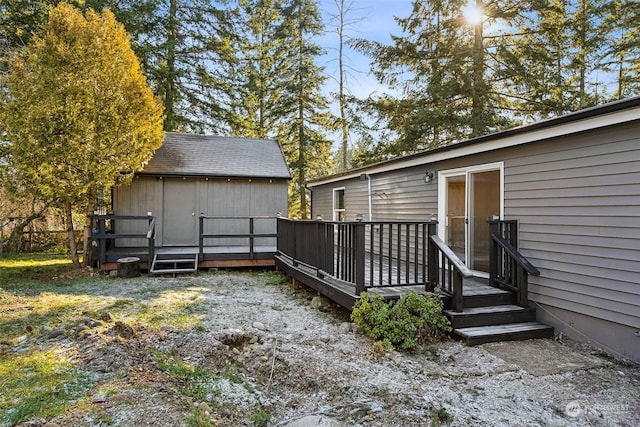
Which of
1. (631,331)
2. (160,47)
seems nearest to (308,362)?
→ (631,331)

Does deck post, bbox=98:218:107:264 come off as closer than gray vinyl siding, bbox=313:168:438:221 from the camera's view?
No

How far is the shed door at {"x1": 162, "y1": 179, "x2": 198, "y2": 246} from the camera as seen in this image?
9.24m

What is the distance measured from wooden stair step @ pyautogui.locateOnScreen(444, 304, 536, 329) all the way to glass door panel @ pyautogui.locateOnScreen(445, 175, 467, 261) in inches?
84.2

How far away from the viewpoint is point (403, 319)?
151 inches

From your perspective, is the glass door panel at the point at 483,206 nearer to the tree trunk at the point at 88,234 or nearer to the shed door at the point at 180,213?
the shed door at the point at 180,213

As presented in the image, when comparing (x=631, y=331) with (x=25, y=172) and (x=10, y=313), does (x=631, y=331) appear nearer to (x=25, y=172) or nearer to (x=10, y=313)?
(x=10, y=313)

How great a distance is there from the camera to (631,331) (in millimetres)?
3516

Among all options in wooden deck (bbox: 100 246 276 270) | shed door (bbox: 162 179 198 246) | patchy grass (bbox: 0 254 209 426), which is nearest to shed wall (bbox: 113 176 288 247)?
shed door (bbox: 162 179 198 246)

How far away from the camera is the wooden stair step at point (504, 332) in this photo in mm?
3859

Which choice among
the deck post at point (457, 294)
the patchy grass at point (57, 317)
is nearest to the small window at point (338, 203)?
the patchy grass at point (57, 317)

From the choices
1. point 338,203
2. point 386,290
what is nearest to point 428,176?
point 386,290

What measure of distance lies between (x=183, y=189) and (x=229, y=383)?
24.0 feet

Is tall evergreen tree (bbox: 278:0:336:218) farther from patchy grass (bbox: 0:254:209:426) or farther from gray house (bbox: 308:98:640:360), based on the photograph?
gray house (bbox: 308:98:640:360)

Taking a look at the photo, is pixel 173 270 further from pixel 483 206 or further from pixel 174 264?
pixel 483 206
